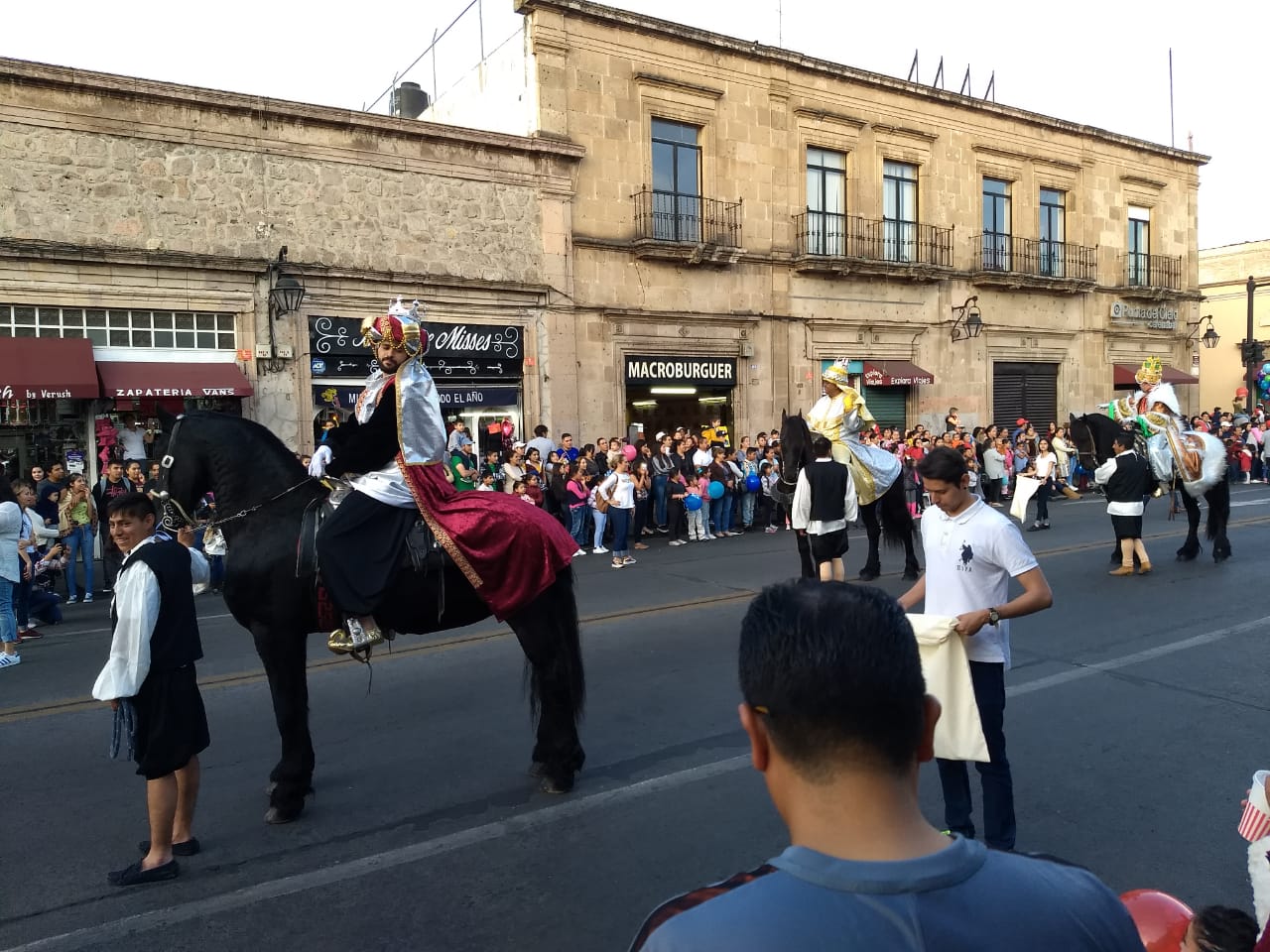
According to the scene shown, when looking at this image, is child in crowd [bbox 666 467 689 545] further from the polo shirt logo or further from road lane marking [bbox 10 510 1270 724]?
the polo shirt logo

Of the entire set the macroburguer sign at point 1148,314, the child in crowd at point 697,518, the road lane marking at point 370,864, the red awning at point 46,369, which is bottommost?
the road lane marking at point 370,864

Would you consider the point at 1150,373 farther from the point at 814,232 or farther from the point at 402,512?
the point at 814,232

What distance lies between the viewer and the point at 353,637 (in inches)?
206

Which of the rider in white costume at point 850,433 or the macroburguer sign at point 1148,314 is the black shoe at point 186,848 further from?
the macroburguer sign at point 1148,314

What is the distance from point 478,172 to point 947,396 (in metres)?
15.2

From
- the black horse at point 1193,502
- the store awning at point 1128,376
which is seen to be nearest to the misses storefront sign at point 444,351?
the black horse at point 1193,502

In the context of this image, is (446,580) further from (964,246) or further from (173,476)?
(964,246)

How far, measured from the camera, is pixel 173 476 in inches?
207

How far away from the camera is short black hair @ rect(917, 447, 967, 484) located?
4133mm

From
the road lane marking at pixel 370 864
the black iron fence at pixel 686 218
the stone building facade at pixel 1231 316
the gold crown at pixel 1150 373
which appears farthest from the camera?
the stone building facade at pixel 1231 316

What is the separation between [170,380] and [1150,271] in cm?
3154

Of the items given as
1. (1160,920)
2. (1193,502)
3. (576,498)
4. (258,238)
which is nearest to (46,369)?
(258,238)

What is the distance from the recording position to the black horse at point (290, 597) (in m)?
5.09

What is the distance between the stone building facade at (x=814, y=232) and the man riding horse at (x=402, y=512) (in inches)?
594
